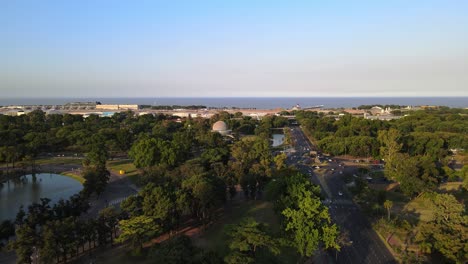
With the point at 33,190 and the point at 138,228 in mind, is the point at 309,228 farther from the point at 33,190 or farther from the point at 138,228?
the point at 33,190

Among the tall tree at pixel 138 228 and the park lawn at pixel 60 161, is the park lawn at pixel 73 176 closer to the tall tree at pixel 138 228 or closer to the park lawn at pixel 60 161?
the park lawn at pixel 60 161

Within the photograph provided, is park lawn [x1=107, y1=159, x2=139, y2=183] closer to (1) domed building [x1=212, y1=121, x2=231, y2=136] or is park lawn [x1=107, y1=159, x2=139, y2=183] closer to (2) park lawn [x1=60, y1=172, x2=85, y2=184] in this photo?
(2) park lawn [x1=60, y1=172, x2=85, y2=184]

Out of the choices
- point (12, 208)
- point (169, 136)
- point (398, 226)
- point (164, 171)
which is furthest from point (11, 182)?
point (398, 226)

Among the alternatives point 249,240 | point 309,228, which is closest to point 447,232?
point 309,228

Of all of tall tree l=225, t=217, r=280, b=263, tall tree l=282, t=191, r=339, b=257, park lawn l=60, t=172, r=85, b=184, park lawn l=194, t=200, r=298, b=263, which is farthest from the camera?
park lawn l=60, t=172, r=85, b=184

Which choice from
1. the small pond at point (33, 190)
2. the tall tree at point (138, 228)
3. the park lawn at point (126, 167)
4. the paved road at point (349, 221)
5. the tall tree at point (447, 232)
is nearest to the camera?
the tall tree at point (447, 232)

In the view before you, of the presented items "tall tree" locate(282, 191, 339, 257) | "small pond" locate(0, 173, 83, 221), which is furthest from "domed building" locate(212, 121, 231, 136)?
"tall tree" locate(282, 191, 339, 257)

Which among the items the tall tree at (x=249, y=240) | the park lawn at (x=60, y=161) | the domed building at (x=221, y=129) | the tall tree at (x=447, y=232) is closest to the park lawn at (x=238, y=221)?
the tall tree at (x=249, y=240)
